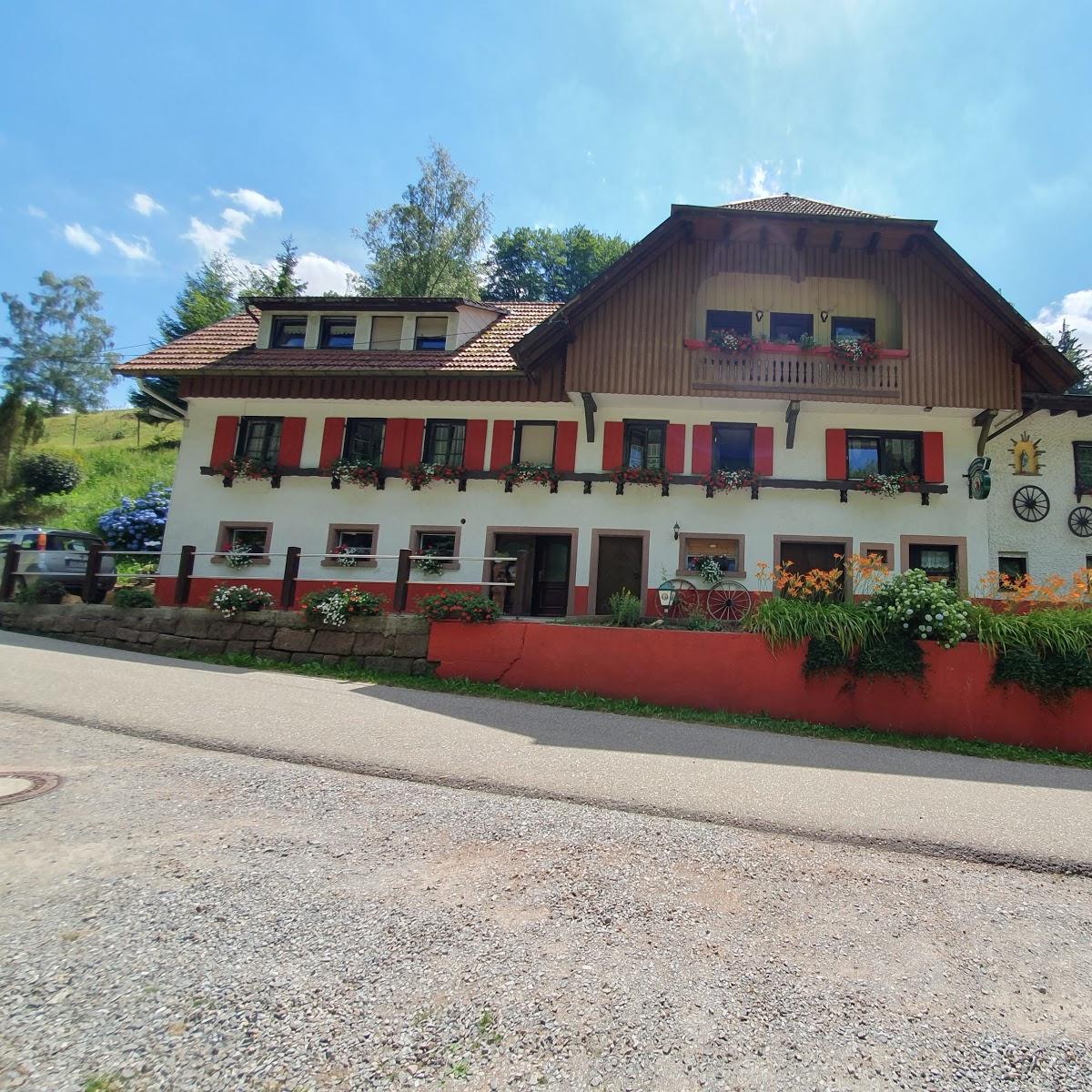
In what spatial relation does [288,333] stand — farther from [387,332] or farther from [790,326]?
[790,326]

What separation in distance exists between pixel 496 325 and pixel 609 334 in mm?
4544

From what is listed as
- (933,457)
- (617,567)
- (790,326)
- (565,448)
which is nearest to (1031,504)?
(933,457)

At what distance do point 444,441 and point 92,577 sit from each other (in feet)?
25.2

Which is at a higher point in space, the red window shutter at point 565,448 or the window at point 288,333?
the window at point 288,333

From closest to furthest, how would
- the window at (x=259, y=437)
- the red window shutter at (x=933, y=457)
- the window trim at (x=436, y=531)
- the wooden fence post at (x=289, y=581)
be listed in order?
the wooden fence post at (x=289, y=581) < the red window shutter at (x=933, y=457) < the window trim at (x=436, y=531) < the window at (x=259, y=437)

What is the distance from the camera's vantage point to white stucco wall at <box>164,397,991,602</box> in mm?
13617

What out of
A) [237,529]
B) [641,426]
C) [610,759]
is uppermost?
[641,426]

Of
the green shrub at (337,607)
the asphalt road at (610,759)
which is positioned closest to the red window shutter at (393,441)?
the green shrub at (337,607)

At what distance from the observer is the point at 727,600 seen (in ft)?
43.5

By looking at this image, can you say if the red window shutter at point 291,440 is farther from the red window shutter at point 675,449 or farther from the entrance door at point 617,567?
the red window shutter at point 675,449

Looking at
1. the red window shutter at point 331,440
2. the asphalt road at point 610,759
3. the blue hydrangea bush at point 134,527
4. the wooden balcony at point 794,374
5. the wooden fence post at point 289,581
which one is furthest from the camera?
the blue hydrangea bush at point 134,527

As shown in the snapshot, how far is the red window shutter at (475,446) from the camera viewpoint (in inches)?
573

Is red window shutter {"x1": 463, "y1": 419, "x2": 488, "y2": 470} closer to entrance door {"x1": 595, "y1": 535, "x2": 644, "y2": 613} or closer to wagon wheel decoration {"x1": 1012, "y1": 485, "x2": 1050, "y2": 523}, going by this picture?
entrance door {"x1": 595, "y1": 535, "x2": 644, "y2": 613}

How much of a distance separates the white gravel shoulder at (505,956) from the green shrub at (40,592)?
1061 cm
